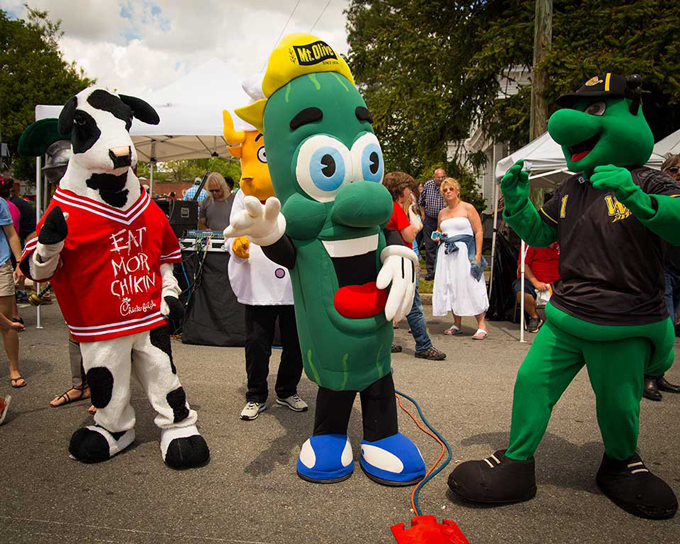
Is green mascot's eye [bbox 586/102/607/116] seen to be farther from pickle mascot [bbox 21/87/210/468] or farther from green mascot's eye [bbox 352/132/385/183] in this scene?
pickle mascot [bbox 21/87/210/468]

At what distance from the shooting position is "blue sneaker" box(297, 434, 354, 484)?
279 cm

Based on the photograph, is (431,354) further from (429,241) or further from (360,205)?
(429,241)

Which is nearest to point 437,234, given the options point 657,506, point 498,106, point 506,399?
point 506,399

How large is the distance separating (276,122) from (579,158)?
1508mm

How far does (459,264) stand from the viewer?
631 cm

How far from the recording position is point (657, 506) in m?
2.46

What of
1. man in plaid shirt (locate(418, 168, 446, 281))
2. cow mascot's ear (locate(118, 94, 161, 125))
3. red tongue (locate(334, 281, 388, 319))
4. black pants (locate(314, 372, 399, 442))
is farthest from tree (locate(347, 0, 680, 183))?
black pants (locate(314, 372, 399, 442))

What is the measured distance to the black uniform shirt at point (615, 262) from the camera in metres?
2.45

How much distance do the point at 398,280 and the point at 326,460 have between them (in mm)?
1005

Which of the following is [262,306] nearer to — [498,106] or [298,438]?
[298,438]

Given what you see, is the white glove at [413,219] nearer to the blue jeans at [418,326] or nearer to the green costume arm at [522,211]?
the blue jeans at [418,326]

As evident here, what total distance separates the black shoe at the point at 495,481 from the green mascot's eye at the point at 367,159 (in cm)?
150

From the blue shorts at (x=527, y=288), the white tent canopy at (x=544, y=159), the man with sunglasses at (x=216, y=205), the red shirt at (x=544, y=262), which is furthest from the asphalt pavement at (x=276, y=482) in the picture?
the man with sunglasses at (x=216, y=205)

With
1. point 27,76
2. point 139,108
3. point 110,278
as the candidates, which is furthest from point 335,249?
point 27,76
